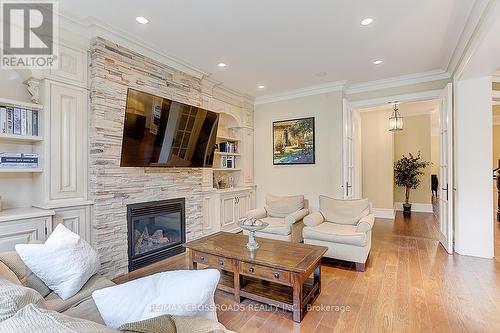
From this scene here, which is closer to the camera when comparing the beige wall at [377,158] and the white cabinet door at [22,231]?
the white cabinet door at [22,231]

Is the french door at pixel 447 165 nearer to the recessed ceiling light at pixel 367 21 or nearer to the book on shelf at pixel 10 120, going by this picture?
the recessed ceiling light at pixel 367 21

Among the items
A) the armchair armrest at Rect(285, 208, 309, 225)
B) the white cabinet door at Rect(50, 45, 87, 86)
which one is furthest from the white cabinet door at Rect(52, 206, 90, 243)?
the armchair armrest at Rect(285, 208, 309, 225)

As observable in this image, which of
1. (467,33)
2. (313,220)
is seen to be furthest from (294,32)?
(313,220)

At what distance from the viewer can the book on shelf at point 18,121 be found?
233cm

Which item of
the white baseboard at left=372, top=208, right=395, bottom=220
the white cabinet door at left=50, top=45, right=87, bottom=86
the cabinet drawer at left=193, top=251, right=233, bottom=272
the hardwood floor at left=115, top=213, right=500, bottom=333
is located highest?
the white cabinet door at left=50, top=45, right=87, bottom=86

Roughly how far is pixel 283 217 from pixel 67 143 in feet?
10.3

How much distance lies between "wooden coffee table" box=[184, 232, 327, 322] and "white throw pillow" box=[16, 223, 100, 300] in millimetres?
1166

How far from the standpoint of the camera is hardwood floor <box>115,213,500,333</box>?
6.75 ft

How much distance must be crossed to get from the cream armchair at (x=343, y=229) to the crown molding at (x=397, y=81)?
218cm

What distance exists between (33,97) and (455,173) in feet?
17.3

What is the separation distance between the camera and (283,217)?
4316 millimetres

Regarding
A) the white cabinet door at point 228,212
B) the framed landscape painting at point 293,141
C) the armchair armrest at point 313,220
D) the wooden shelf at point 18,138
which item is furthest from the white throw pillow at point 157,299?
the framed landscape painting at point 293,141

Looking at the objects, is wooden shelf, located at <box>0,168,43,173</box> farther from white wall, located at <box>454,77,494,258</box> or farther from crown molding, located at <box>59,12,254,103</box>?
white wall, located at <box>454,77,494,258</box>

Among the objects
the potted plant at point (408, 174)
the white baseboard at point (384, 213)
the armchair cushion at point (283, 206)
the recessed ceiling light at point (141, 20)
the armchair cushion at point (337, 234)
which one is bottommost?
the white baseboard at point (384, 213)
